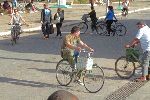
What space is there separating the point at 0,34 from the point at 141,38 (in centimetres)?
1545

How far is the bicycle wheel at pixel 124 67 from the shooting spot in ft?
42.6

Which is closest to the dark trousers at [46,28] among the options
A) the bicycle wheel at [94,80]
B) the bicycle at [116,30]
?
the bicycle at [116,30]

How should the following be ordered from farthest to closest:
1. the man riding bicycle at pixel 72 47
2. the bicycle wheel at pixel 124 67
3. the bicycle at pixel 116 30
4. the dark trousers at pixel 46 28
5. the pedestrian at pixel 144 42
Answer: the bicycle at pixel 116 30, the dark trousers at pixel 46 28, the bicycle wheel at pixel 124 67, the pedestrian at pixel 144 42, the man riding bicycle at pixel 72 47

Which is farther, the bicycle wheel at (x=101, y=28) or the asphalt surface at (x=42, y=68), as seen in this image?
the bicycle wheel at (x=101, y=28)

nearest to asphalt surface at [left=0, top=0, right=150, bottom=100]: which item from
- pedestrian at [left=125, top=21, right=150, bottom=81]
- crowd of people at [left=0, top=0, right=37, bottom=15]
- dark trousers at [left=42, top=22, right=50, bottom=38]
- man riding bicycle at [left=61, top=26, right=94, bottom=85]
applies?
dark trousers at [left=42, top=22, right=50, bottom=38]

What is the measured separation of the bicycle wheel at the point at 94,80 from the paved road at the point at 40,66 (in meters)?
0.16

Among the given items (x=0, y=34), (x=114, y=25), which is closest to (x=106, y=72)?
(x=114, y=25)

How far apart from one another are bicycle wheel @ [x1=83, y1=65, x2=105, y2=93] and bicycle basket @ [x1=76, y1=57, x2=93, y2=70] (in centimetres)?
18

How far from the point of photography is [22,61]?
1661 centimetres

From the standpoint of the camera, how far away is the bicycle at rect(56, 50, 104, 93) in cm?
1106

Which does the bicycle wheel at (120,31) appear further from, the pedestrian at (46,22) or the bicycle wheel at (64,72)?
the bicycle wheel at (64,72)

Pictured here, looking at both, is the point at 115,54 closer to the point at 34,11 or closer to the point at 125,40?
the point at 125,40

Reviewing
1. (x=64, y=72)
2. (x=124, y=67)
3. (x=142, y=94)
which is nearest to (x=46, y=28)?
(x=124, y=67)

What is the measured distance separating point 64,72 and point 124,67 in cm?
223
